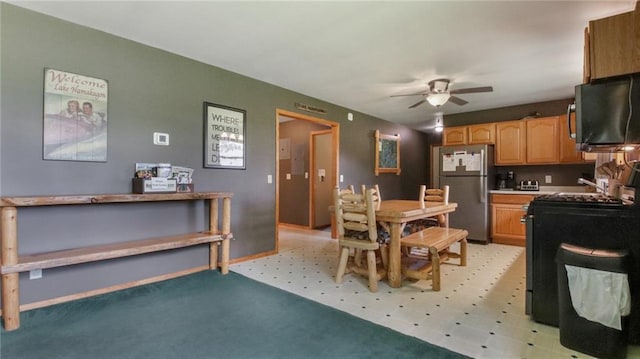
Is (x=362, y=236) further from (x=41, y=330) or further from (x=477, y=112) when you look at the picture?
(x=477, y=112)

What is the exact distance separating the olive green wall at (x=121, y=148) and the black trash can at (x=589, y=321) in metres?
3.16

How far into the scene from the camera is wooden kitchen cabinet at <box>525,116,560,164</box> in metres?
4.75

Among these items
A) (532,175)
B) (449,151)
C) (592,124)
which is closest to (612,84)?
(592,124)

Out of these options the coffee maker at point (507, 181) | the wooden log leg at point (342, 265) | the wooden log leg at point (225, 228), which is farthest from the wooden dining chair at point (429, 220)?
the wooden log leg at point (225, 228)

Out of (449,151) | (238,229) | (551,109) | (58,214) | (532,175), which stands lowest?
(238,229)

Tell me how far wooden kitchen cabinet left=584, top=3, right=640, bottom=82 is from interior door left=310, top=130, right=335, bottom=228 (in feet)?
15.0

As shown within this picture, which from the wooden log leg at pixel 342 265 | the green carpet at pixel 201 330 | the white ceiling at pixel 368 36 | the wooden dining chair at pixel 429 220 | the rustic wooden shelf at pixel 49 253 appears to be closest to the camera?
the green carpet at pixel 201 330

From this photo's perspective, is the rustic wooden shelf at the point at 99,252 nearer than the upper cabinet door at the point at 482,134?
Yes

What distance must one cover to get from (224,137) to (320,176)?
3.09 m

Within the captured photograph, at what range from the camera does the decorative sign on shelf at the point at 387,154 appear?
6.10m

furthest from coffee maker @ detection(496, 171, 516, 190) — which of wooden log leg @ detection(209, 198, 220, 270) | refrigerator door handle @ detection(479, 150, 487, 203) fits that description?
wooden log leg @ detection(209, 198, 220, 270)

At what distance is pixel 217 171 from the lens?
3.62 m

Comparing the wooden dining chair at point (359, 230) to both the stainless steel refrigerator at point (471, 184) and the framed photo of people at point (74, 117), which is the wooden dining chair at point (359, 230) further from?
the stainless steel refrigerator at point (471, 184)

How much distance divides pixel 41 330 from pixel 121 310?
0.46 metres
